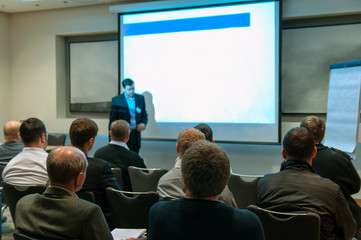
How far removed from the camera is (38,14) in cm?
738

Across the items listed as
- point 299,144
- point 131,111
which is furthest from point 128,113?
point 299,144

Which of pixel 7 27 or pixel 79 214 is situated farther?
pixel 7 27

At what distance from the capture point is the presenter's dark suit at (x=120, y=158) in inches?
139

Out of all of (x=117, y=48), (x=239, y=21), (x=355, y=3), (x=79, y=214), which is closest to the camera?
(x=79, y=214)

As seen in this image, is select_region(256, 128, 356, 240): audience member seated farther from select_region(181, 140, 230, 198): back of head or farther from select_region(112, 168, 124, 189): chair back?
select_region(112, 168, 124, 189): chair back

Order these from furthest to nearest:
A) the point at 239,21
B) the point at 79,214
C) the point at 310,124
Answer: the point at 239,21 → the point at 310,124 → the point at 79,214

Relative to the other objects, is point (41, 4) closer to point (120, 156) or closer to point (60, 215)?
point (120, 156)

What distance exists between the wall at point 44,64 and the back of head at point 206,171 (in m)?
A: 5.01

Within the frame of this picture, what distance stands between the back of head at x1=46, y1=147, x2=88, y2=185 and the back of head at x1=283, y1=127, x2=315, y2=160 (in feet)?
4.20

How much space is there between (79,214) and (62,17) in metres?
6.40

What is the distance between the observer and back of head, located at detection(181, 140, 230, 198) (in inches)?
54.8

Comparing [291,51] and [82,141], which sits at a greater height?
[291,51]

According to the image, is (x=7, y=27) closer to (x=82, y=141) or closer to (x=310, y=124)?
(x=82, y=141)

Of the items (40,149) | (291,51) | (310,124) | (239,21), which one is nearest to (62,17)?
(239,21)
